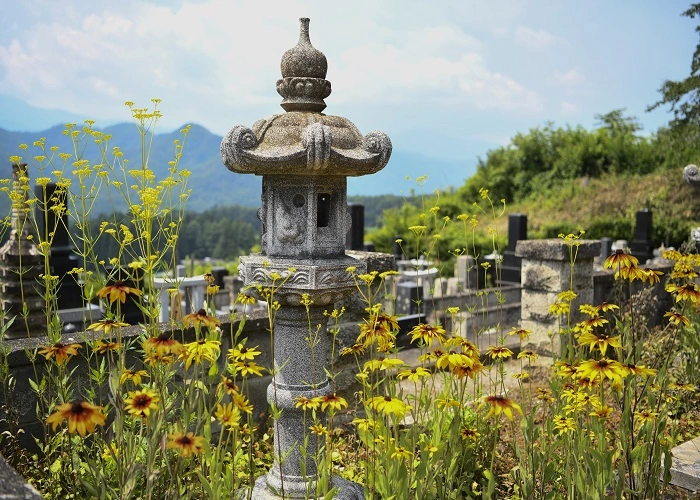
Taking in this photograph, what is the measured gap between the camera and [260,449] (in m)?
4.73

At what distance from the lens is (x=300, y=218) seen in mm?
3521

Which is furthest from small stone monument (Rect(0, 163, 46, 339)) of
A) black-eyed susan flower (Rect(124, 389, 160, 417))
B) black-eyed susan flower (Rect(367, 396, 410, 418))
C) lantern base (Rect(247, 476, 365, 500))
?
black-eyed susan flower (Rect(367, 396, 410, 418))

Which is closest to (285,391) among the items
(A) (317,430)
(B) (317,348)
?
(B) (317,348)

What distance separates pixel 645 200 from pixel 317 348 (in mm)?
20790

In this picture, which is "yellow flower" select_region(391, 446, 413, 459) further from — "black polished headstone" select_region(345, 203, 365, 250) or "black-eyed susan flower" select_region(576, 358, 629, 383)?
"black polished headstone" select_region(345, 203, 365, 250)

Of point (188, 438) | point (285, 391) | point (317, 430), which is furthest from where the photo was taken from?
point (285, 391)

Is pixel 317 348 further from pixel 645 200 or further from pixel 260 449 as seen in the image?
pixel 645 200

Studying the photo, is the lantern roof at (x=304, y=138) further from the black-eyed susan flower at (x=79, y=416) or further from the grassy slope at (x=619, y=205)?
the grassy slope at (x=619, y=205)

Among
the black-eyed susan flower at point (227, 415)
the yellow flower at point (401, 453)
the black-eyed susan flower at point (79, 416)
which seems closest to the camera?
the black-eyed susan flower at point (79, 416)

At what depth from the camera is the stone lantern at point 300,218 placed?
3354 millimetres

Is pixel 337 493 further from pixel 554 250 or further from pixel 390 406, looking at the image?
pixel 554 250

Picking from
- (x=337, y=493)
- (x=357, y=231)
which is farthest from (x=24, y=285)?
(x=357, y=231)

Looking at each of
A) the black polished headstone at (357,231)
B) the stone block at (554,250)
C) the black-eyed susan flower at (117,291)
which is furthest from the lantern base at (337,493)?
the black polished headstone at (357,231)

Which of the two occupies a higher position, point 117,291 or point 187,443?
point 117,291
